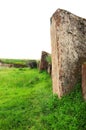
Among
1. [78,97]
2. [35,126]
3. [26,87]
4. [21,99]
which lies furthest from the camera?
[26,87]

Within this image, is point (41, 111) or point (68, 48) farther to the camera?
point (68, 48)

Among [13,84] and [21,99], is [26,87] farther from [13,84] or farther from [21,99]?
[21,99]

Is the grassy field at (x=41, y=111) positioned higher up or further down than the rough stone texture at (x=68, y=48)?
further down

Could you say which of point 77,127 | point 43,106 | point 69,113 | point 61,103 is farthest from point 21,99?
point 77,127

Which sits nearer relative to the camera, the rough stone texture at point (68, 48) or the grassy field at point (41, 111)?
the grassy field at point (41, 111)

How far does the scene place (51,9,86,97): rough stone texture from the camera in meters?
8.92

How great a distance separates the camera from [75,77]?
9055 millimetres

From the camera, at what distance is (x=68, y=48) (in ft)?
29.8

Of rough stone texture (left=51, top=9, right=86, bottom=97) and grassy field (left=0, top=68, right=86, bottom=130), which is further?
rough stone texture (left=51, top=9, right=86, bottom=97)

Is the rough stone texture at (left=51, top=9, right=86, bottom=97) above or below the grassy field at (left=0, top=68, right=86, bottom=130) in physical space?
above

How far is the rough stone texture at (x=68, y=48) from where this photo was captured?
8922 millimetres

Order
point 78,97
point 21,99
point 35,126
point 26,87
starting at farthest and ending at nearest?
point 26,87 → point 21,99 → point 78,97 → point 35,126

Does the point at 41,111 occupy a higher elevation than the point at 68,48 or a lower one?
lower

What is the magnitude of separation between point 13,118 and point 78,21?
3.37 m
